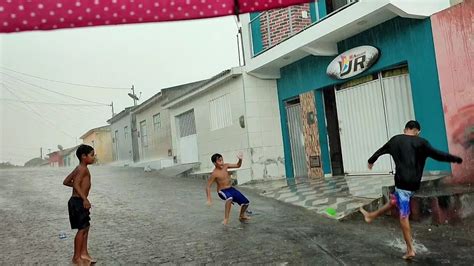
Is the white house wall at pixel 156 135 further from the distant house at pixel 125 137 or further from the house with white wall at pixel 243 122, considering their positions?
the house with white wall at pixel 243 122

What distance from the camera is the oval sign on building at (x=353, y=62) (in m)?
10.1

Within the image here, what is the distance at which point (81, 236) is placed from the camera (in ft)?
17.3

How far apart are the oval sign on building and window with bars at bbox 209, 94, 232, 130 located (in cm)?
459

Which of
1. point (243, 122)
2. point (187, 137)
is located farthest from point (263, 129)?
point (187, 137)

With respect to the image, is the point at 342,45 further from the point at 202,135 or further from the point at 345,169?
the point at 202,135

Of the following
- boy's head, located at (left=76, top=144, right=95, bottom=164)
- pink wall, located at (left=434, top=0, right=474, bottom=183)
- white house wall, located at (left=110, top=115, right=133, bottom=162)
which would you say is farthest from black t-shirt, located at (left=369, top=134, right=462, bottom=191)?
white house wall, located at (left=110, top=115, right=133, bottom=162)

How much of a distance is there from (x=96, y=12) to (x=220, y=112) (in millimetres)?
13839

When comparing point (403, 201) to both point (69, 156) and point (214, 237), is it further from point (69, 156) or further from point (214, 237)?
point (69, 156)

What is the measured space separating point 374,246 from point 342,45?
22.3 ft

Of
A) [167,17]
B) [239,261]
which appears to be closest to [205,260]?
[239,261]

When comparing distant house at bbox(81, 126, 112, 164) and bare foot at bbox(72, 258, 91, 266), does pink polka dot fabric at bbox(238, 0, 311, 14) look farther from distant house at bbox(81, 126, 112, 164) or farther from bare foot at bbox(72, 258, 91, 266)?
distant house at bbox(81, 126, 112, 164)

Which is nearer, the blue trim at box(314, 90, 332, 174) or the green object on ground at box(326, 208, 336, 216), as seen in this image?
the green object on ground at box(326, 208, 336, 216)

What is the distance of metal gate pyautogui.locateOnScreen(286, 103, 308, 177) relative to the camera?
→ 13.4m

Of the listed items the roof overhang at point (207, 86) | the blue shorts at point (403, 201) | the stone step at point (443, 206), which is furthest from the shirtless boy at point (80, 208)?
Answer: the roof overhang at point (207, 86)
